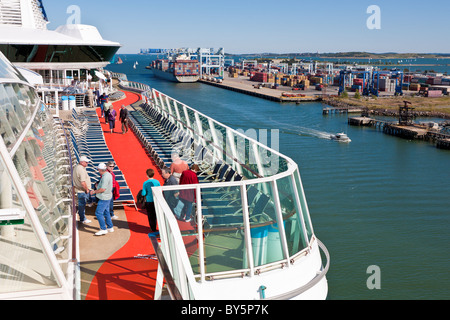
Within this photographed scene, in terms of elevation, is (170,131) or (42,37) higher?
(42,37)

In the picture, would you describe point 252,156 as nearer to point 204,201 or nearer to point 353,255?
point 204,201

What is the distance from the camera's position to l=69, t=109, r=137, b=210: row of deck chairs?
8.05 m

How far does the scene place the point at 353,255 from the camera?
50.3 feet

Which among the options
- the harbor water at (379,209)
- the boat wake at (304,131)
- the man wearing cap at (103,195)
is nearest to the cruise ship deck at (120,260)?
the man wearing cap at (103,195)

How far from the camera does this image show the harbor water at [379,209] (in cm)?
1388

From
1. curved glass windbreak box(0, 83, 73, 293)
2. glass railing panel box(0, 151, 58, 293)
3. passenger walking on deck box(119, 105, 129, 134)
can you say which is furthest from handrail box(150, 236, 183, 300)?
passenger walking on deck box(119, 105, 129, 134)

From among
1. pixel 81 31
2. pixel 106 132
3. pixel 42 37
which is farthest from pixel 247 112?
pixel 106 132

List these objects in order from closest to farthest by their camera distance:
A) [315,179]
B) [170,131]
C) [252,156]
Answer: [252,156] → [170,131] → [315,179]

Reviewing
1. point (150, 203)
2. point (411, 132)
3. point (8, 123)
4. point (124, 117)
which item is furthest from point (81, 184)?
point (411, 132)

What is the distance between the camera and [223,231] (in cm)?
452

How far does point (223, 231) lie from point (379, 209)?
17876 millimetres

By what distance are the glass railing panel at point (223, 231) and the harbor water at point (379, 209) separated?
893cm

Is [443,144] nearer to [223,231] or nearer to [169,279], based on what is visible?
[223,231]
